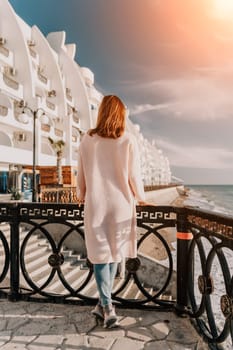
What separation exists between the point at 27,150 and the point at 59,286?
59.1 ft

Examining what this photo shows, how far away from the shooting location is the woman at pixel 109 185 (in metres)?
2.41

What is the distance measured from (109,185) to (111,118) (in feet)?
1.79

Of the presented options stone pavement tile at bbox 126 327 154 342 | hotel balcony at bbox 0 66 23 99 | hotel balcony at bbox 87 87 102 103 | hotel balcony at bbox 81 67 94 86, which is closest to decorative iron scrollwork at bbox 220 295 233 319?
stone pavement tile at bbox 126 327 154 342

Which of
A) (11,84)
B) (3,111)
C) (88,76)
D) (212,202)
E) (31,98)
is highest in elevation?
(88,76)

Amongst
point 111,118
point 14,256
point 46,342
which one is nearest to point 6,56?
point 14,256

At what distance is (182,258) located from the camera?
9.51ft

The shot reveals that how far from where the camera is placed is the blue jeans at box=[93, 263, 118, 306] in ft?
8.21

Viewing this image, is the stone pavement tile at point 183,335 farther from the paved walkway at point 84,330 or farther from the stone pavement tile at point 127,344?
the stone pavement tile at point 127,344

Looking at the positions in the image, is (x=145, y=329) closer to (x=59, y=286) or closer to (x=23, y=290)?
(x=23, y=290)

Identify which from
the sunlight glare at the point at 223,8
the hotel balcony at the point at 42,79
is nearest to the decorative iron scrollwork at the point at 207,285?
the sunlight glare at the point at 223,8

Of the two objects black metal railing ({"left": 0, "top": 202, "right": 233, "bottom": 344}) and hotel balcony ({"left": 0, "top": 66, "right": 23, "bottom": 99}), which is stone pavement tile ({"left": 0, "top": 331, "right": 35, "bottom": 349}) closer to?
black metal railing ({"left": 0, "top": 202, "right": 233, "bottom": 344})

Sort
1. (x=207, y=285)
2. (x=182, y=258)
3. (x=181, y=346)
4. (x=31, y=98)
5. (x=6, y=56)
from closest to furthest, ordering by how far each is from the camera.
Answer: (x=181, y=346) < (x=207, y=285) < (x=182, y=258) < (x=6, y=56) < (x=31, y=98)

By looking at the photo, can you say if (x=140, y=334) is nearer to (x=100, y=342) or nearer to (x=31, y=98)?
(x=100, y=342)

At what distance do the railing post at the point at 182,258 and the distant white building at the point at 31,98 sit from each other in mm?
13574
